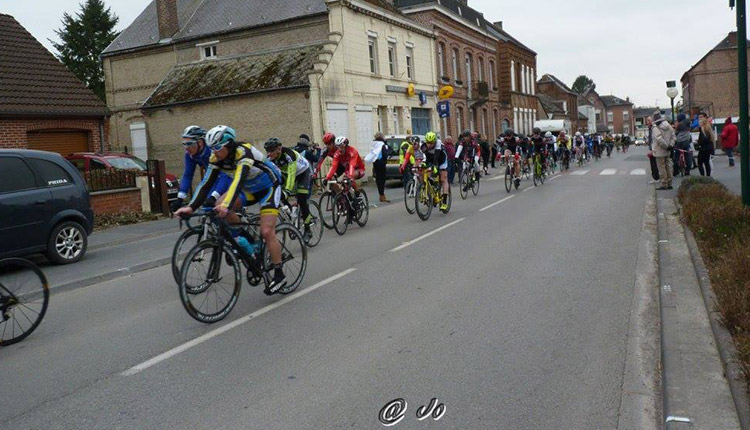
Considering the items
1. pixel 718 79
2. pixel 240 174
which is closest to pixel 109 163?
pixel 240 174

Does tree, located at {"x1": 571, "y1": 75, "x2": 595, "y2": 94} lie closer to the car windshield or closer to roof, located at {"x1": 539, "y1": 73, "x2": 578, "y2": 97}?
roof, located at {"x1": 539, "y1": 73, "x2": 578, "y2": 97}

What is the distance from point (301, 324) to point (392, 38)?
2867cm

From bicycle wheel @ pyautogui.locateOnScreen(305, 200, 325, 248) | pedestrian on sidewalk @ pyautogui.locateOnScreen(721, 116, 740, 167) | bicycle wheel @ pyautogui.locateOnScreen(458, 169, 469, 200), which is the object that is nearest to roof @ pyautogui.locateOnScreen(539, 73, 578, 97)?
pedestrian on sidewalk @ pyautogui.locateOnScreen(721, 116, 740, 167)

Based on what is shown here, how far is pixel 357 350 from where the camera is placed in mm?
5527

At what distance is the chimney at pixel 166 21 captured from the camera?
34125 mm

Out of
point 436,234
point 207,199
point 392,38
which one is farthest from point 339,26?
point 207,199

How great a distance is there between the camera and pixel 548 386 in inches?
181

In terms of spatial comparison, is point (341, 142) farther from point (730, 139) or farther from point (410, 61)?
point (410, 61)

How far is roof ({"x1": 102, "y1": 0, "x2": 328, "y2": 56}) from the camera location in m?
30.4

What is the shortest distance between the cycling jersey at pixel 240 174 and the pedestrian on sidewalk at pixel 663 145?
11996 mm

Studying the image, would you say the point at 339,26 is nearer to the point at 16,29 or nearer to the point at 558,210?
the point at 16,29

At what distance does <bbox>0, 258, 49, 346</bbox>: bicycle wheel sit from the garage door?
15126 millimetres

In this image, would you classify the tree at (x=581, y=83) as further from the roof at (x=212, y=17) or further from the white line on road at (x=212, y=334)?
the white line on road at (x=212, y=334)

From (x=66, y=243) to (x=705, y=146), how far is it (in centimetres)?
1546
